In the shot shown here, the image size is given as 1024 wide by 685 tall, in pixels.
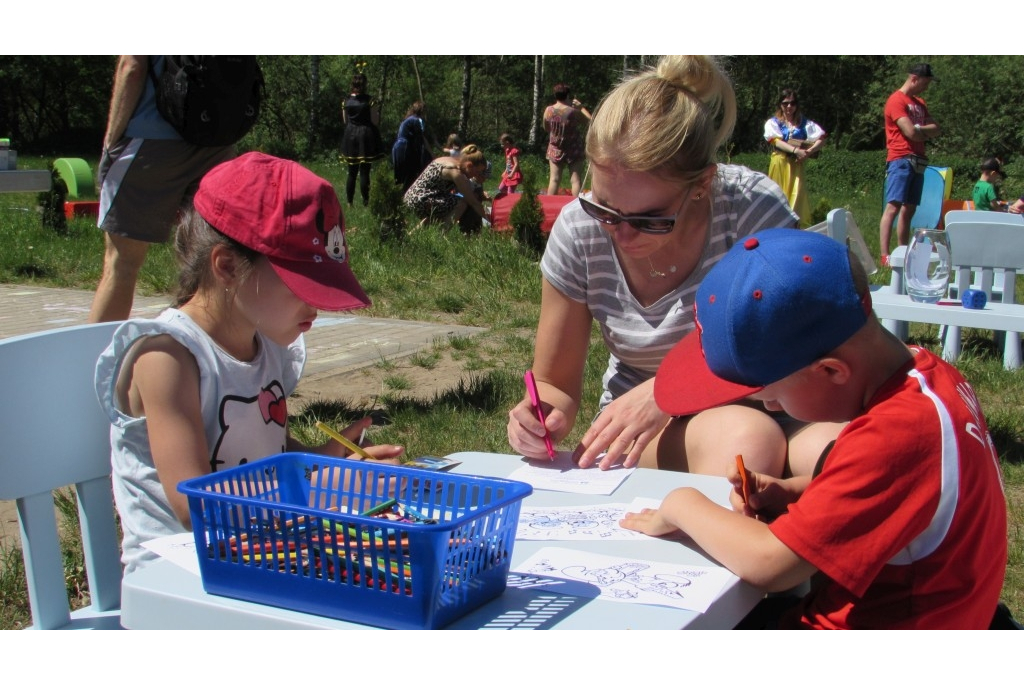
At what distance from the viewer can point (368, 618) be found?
1204 mm

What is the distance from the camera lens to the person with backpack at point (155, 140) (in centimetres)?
374

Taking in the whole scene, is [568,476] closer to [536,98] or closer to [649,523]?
[649,523]

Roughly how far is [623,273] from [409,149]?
11.0 m

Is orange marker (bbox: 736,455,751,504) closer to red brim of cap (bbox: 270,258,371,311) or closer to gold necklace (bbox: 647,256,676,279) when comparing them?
red brim of cap (bbox: 270,258,371,311)

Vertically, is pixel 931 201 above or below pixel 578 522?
Result: above

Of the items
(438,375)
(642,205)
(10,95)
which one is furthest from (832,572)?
(10,95)

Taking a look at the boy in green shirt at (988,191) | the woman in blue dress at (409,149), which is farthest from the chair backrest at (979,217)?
the woman in blue dress at (409,149)

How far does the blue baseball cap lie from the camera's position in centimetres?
139

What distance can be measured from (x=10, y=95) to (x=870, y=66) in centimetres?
3479

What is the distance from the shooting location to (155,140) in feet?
12.6

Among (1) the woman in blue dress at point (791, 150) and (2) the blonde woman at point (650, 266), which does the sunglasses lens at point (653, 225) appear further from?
(1) the woman in blue dress at point (791, 150)

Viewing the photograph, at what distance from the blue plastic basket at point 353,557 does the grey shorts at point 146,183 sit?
8.59ft

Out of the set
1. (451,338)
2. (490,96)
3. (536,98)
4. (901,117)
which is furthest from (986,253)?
(490,96)

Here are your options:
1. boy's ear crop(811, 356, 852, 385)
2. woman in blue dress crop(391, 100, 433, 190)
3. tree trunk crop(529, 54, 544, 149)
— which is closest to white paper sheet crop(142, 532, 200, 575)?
boy's ear crop(811, 356, 852, 385)
